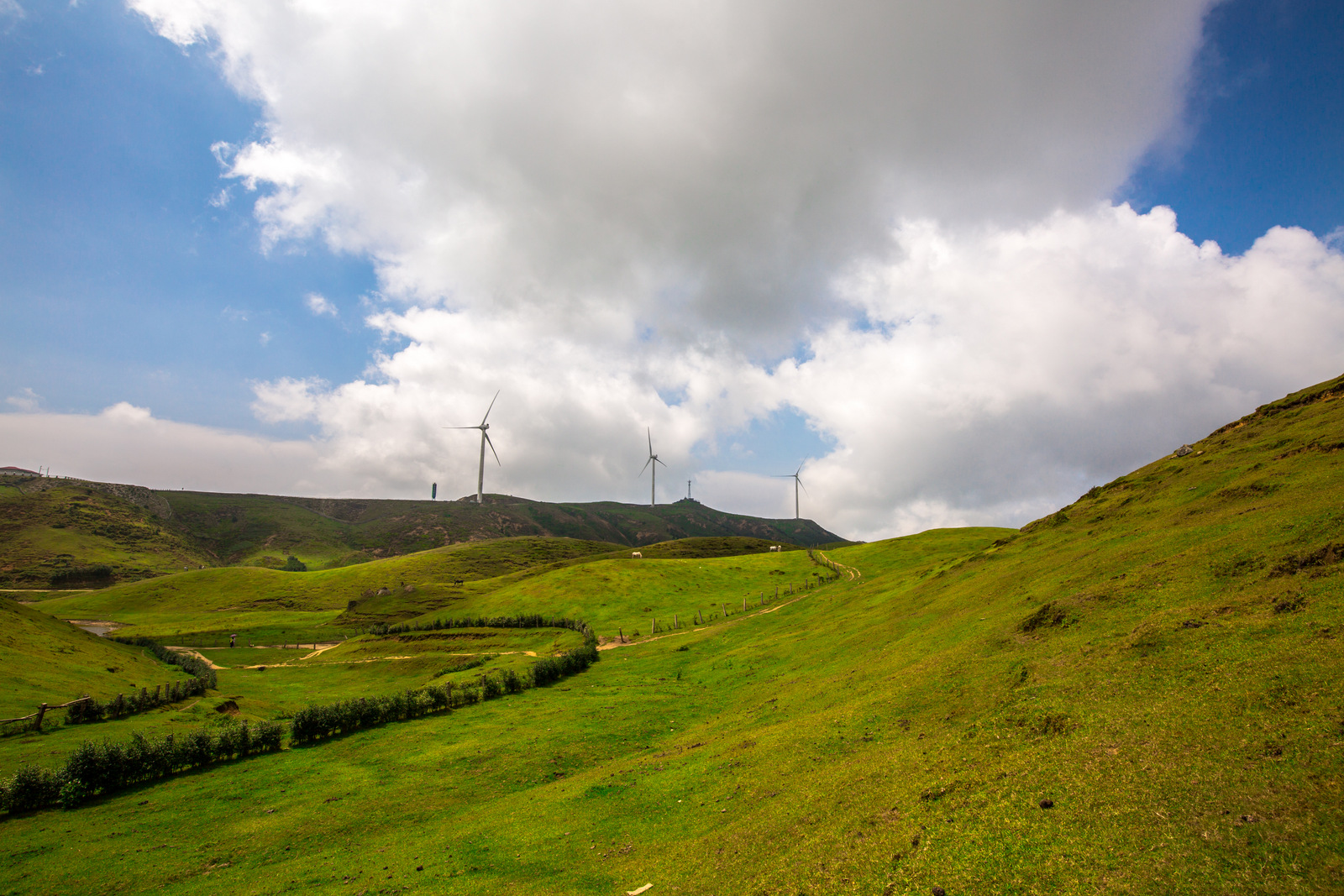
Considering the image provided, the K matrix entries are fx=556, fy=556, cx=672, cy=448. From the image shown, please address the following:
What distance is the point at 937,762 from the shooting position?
64.1 feet

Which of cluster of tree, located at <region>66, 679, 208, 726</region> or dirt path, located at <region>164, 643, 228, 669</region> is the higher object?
A: cluster of tree, located at <region>66, 679, 208, 726</region>

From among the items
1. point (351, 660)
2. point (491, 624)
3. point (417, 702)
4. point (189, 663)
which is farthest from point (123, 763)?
point (491, 624)

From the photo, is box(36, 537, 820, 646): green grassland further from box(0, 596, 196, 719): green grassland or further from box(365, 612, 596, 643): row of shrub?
box(0, 596, 196, 719): green grassland

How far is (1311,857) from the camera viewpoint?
10.5 m

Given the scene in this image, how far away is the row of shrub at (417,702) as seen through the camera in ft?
149

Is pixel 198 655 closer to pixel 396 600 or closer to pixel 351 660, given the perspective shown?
pixel 351 660

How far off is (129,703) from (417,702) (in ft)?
79.3

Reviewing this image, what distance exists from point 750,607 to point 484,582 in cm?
11066

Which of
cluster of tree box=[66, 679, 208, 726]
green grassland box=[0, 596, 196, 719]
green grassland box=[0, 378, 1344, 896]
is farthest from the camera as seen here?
green grassland box=[0, 596, 196, 719]

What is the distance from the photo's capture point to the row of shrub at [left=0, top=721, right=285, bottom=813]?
31062mm

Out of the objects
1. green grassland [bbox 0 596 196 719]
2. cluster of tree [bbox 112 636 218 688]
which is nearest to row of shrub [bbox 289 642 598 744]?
green grassland [bbox 0 596 196 719]

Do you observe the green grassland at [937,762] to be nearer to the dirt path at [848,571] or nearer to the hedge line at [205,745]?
the hedge line at [205,745]

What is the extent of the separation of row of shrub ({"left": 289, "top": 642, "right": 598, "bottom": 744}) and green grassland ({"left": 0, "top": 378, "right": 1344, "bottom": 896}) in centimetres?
225

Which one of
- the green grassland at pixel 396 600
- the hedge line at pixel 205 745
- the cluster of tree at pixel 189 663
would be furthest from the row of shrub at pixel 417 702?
the green grassland at pixel 396 600
